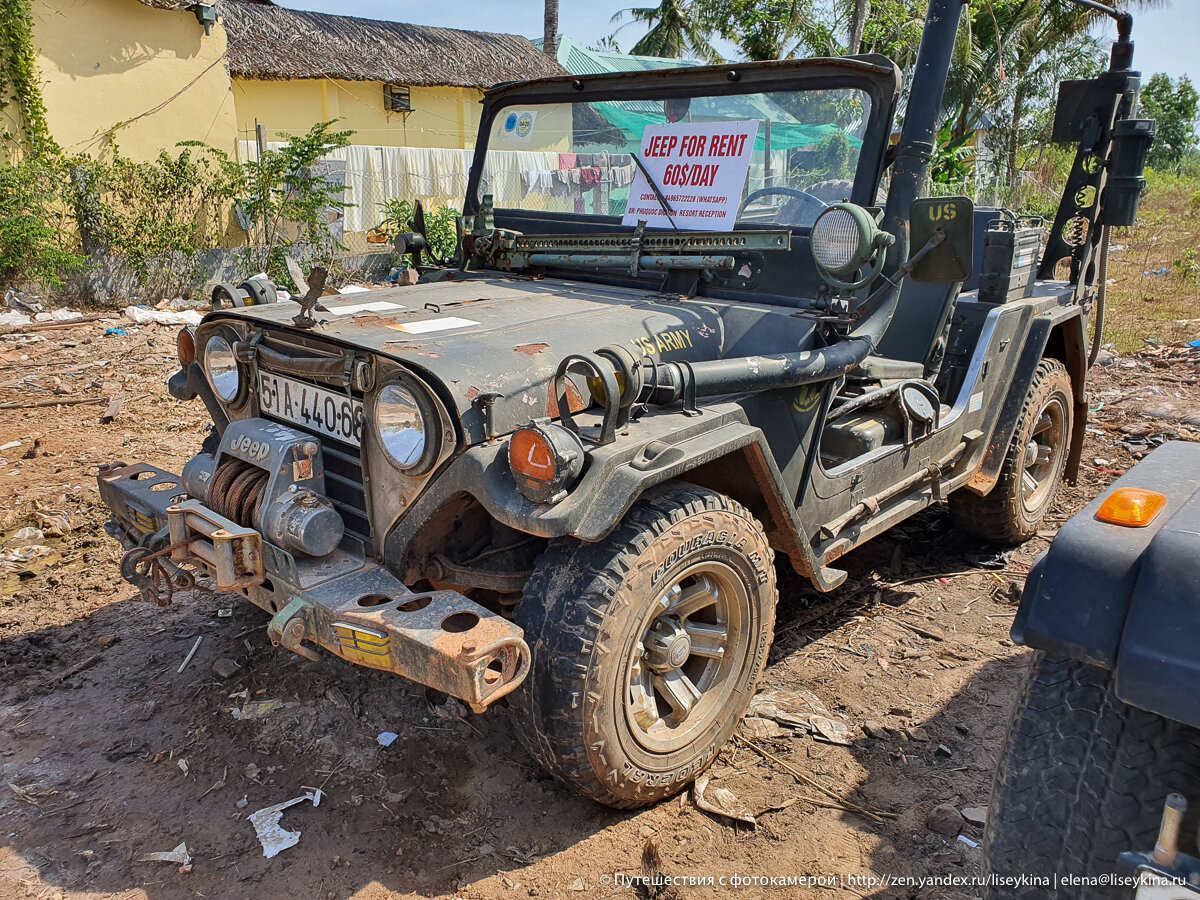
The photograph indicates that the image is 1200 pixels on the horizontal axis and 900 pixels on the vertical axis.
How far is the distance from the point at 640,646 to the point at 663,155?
7.20 feet

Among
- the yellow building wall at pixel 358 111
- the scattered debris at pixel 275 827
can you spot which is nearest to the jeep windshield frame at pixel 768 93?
the scattered debris at pixel 275 827

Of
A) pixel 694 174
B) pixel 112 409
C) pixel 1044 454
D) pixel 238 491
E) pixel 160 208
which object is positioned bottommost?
pixel 112 409

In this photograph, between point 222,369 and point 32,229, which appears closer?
point 222,369

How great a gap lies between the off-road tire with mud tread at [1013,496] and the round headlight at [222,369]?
3507 millimetres

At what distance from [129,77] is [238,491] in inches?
492

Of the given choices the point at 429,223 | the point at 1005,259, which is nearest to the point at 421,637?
the point at 1005,259

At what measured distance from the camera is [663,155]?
3.82 m

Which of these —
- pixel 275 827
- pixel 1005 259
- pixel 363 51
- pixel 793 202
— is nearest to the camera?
pixel 275 827

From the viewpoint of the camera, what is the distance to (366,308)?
3338mm

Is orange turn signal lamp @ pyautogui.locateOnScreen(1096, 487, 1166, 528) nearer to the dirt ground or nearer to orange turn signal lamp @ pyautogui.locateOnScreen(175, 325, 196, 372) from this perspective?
the dirt ground

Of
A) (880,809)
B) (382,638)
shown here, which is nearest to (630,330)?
(382,638)

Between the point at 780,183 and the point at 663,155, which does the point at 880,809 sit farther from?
the point at 663,155

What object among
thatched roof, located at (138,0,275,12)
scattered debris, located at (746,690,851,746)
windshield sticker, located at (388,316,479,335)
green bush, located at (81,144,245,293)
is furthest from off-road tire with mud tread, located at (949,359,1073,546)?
thatched roof, located at (138,0,275,12)

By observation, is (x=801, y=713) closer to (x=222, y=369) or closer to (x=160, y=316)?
(x=222, y=369)
